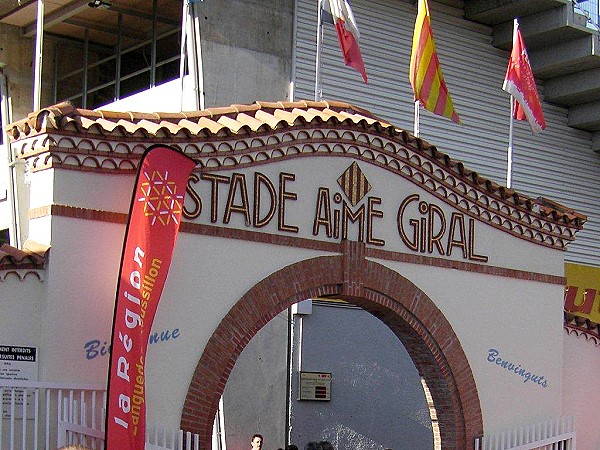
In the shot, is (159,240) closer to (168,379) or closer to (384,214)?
(168,379)

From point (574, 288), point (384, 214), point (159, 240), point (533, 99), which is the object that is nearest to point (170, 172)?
point (159, 240)

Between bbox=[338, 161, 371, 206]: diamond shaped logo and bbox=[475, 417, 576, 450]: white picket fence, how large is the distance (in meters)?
3.20

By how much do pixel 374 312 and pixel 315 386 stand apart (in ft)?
15.5

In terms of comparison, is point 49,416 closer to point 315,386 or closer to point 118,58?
point 315,386

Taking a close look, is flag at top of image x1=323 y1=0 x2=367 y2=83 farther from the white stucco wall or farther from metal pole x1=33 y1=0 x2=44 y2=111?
metal pole x1=33 y1=0 x2=44 y2=111

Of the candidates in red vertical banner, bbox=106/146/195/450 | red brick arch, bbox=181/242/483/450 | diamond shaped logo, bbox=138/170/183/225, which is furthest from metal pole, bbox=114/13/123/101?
diamond shaped logo, bbox=138/170/183/225

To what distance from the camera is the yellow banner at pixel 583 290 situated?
21.4m

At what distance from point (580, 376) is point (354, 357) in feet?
14.5

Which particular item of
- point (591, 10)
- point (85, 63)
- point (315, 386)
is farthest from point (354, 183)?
point (591, 10)

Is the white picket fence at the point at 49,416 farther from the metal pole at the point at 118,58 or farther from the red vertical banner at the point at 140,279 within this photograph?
the metal pole at the point at 118,58

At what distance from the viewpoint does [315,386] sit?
58.3 ft

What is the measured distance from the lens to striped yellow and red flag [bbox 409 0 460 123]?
1455 cm

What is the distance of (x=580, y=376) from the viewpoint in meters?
15.1

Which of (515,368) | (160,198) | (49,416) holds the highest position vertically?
(160,198)
